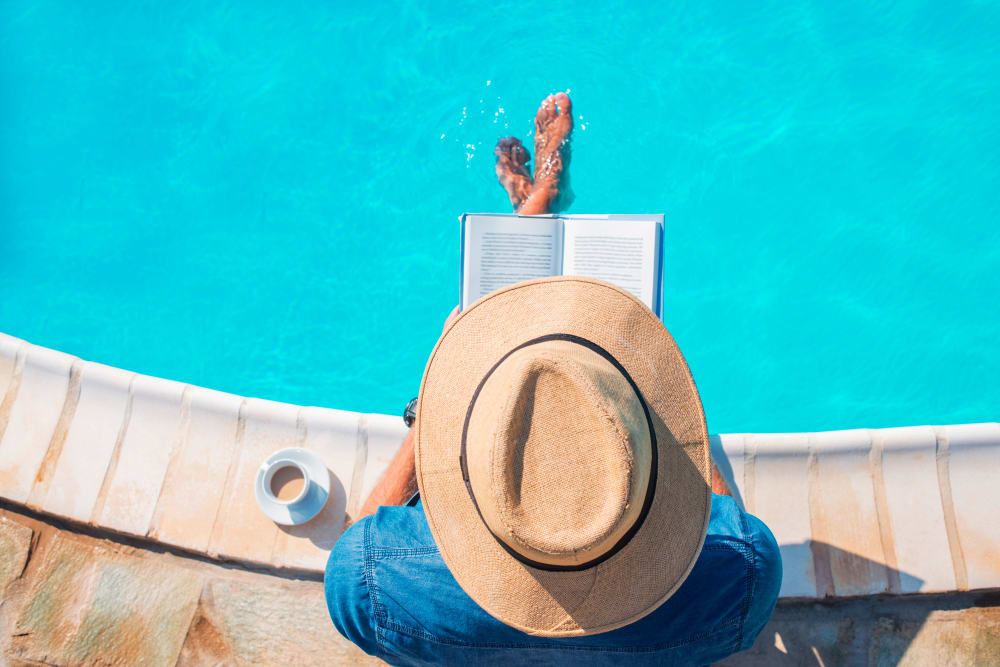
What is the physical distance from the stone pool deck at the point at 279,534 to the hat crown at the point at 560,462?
171 cm

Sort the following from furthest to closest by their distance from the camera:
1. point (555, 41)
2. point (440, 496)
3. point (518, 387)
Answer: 1. point (555, 41)
2. point (440, 496)
3. point (518, 387)

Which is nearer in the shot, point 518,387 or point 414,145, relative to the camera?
point 518,387

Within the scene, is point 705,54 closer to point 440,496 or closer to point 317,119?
point 317,119

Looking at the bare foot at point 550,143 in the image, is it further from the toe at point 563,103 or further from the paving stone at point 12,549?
the paving stone at point 12,549

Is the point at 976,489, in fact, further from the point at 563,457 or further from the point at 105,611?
the point at 105,611

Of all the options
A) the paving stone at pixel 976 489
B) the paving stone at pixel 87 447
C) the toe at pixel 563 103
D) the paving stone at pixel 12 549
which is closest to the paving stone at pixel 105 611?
the paving stone at pixel 12 549

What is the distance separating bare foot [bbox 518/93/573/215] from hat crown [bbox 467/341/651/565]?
8.41 feet

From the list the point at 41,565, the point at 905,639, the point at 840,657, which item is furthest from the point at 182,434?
the point at 905,639

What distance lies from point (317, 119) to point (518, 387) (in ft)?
12.1

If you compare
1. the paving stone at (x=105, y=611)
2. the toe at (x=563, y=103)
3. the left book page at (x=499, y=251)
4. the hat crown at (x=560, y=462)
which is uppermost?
the toe at (x=563, y=103)

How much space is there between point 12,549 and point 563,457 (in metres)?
3.07

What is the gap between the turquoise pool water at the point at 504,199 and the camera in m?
3.99

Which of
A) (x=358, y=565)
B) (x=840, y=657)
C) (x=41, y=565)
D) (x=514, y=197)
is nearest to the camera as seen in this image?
(x=358, y=565)

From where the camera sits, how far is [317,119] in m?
4.35
